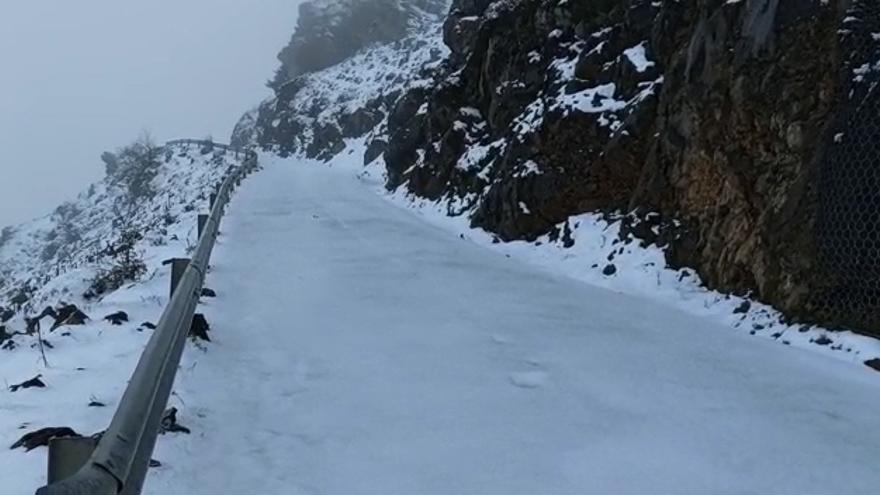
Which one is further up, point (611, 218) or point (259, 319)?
point (611, 218)

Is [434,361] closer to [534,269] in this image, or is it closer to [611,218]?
[534,269]

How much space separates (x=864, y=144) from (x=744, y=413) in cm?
349

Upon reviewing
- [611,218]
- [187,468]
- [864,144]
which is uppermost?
[864,144]

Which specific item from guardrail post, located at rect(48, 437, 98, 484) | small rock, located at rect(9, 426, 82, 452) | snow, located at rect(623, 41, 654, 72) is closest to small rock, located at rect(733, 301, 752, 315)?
snow, located at rect(623, 41, 654, 72)

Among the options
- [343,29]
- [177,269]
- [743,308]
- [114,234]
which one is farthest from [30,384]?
[343,29]

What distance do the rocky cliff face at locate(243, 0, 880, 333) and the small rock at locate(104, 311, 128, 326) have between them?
19.1 feet

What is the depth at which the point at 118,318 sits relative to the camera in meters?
6.15

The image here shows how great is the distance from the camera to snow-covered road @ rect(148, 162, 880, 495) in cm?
366

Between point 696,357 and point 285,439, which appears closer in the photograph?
point 285,439

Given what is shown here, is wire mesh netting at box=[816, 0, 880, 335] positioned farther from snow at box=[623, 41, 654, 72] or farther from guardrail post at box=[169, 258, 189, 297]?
guardrail post at box=[169, 258, 189, 297]

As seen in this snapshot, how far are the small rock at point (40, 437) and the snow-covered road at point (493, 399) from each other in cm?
47

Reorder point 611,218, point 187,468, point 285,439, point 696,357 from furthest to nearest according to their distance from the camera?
point 611,218 → point 696,357 → point 285,439 → point 187,468

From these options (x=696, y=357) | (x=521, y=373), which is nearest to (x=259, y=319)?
(x=521, y=373)

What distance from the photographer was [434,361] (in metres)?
5.43
